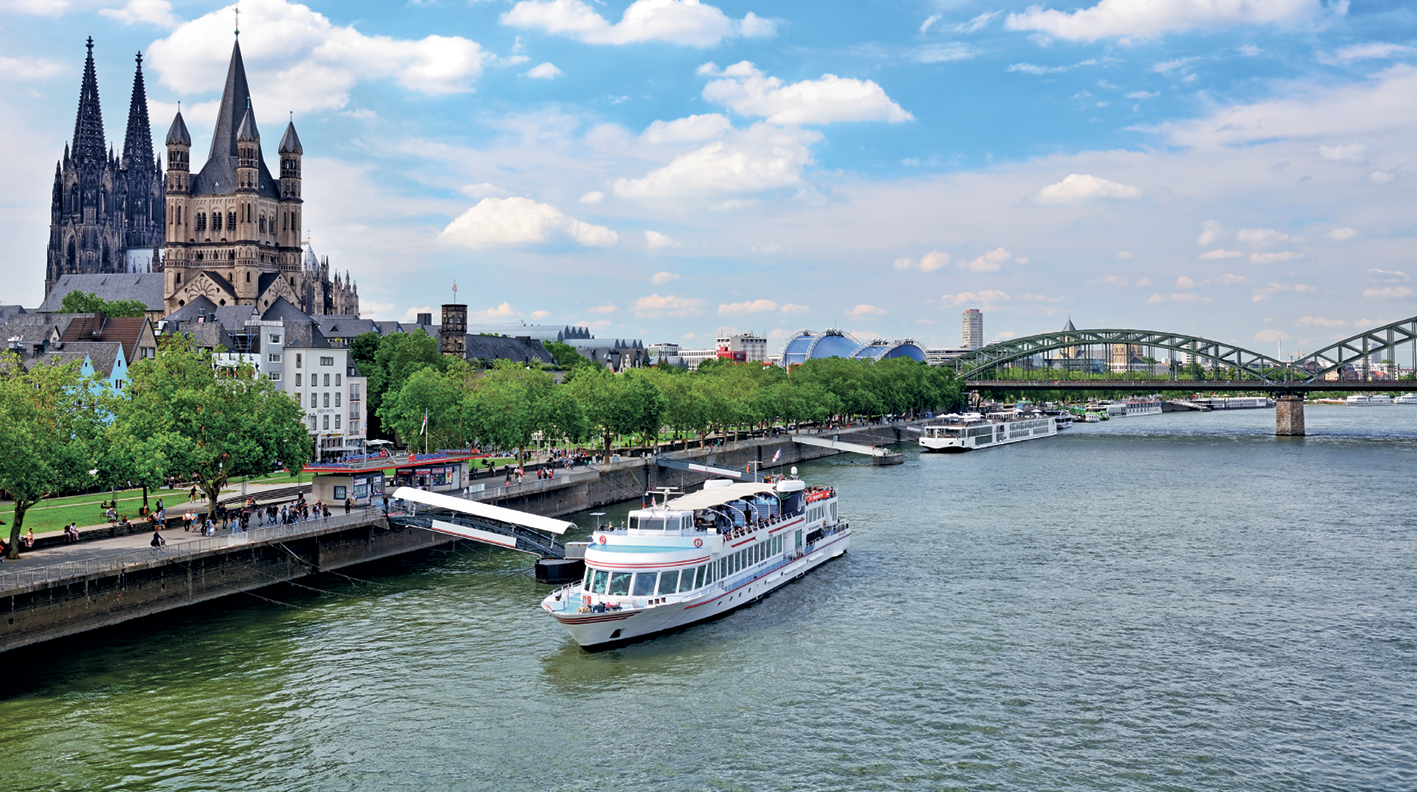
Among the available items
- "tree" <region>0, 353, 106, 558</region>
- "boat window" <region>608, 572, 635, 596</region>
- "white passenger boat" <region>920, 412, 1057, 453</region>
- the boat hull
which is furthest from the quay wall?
Result: "white passenger boat" <region>920, 412, 1057, 453</region>

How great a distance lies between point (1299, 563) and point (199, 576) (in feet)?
192

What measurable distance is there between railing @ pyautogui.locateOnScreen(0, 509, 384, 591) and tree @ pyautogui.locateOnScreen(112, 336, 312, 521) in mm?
4452

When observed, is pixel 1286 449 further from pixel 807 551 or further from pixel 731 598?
pixel 731 598

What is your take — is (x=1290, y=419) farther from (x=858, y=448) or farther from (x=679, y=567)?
(x=679, y=567)

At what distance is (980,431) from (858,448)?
101ft

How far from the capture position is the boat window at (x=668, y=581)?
152 ft

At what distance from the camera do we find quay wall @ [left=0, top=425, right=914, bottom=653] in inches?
1657

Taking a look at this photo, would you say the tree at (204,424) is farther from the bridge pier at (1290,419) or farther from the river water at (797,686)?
the bridge pier at (1290,419)

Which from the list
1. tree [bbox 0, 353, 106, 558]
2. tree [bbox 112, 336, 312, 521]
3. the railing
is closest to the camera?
the railing

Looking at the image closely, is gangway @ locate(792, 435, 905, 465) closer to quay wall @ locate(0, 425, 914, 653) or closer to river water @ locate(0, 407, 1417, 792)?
quay wall @ locate(0, 425, 914, 653)

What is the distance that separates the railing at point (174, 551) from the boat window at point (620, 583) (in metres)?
19.5

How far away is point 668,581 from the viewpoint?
46469 millimetres

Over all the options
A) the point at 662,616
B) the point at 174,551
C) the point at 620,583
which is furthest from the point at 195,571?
the point at 662,616

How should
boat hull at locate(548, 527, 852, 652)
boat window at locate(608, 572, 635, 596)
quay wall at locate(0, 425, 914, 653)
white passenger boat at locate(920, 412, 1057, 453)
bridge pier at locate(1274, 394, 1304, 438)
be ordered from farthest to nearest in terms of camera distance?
1. bridge pier at locate(1274, 394, 1304, 438)
2. white passenger boat at locate(920, 412, 1057, 453)
3. boat window at locate(608, 572, 635, 596)
4. boat hull at locate(548, 527, 852, 652)
5. quay wall at locate(0, 425, 914, 653)
